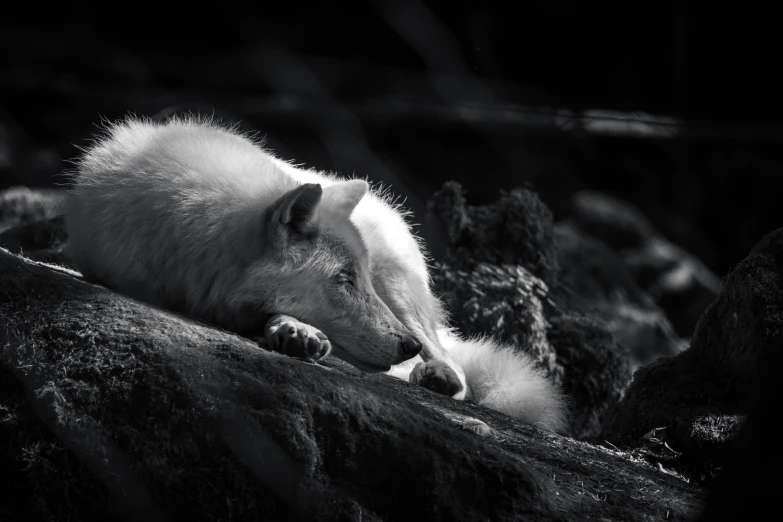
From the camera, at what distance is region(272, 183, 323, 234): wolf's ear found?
3.21 meters

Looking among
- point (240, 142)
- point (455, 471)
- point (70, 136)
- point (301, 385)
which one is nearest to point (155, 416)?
point (301, 385)

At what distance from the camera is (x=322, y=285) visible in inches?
132

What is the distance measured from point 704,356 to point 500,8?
2.57 metres

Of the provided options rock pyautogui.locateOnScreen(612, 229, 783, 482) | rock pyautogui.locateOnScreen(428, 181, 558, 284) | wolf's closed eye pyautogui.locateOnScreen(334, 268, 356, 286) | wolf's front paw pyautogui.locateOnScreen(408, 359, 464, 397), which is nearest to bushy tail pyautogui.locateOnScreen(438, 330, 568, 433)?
wolf's front paw pyautogui.locateOnScreen(408, 359, 464, 397)

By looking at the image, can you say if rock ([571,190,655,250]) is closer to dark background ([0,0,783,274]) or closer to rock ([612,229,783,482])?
dark background ([0,0,783,274])

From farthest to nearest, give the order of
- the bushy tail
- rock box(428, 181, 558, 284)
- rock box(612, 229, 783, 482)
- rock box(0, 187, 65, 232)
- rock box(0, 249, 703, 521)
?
rock box(0, 187, 65, 232) < rock box(428, 181, 558, 284) < the bushy tail < rock box(612, 229, 783, 482) < rock box(0, 249, 703, 521)

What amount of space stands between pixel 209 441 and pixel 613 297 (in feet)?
19.5

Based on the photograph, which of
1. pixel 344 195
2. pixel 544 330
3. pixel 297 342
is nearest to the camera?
pixel 297 342

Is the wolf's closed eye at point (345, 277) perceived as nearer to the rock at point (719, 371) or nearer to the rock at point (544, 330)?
the rock at point (719, 371)

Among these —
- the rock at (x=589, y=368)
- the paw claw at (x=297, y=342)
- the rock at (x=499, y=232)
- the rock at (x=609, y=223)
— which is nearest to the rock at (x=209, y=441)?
the paw claw at (x=297, y=342)

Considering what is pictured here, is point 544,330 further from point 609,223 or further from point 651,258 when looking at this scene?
point 609,223

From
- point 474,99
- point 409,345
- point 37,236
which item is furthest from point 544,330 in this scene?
point 37,236

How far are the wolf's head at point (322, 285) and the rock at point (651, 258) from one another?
229 inches

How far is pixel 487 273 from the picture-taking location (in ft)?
18.0
